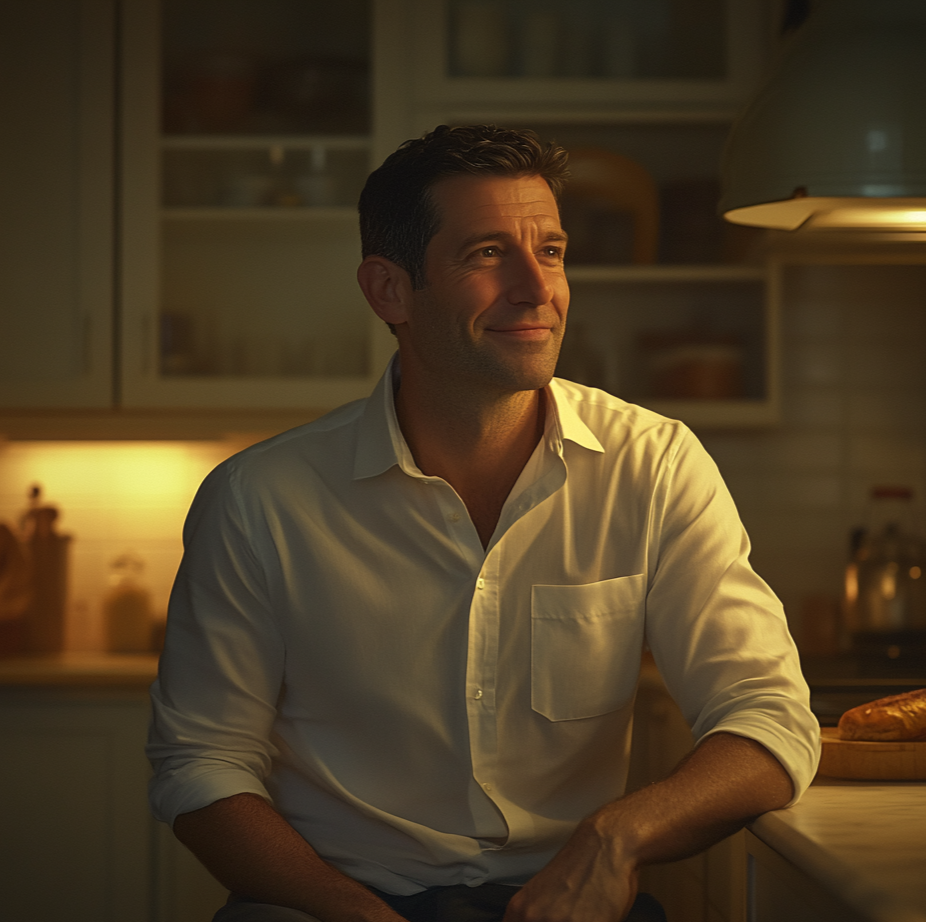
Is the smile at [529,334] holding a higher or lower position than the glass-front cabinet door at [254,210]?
lower

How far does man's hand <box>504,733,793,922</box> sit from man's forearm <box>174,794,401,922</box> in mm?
195

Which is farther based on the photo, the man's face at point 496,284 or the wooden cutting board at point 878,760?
the man's face at point 496,284

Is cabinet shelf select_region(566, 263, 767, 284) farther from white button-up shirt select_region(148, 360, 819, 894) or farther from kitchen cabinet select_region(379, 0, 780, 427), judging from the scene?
white button-up shirt select_region(148, 360, 819, 894)

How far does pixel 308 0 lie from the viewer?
98.7 inches

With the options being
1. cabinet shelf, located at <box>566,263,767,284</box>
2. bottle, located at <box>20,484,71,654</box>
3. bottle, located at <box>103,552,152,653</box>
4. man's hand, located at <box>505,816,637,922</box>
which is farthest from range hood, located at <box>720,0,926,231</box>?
bottle, located at <box>20,484,71,654</box>

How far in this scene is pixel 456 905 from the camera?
1.21 meters

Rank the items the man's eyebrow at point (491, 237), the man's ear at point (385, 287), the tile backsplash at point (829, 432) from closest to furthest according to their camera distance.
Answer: the man's eyebrow at point (491, 237), the man's ear at point (385, 287), the tile backsplash at point (829, 432)

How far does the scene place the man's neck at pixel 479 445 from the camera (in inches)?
54.9

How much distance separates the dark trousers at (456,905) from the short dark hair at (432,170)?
2.42 feet

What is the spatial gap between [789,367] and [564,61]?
2.92 ft

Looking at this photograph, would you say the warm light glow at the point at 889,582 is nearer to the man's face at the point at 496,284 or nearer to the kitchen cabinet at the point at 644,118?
the kitchen cabinet at the point at 644,118

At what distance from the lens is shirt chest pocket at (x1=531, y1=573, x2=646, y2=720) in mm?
1294

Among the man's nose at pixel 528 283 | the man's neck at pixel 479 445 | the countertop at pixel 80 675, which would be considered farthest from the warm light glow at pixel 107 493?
the man's nose at pixel 528 283

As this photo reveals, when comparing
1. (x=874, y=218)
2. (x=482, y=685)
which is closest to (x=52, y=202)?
(x=482, y=685)
